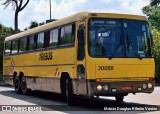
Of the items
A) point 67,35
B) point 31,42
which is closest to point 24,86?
point 31,42

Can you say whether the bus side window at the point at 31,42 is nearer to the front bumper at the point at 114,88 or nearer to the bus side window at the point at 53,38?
the bus side window at the point at 53,38

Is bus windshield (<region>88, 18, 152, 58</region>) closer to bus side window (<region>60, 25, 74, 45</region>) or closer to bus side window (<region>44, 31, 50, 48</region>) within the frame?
bus side window (<region>60, 25, 74, 45</region>)

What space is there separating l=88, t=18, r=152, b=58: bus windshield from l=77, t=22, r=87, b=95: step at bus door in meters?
0.35

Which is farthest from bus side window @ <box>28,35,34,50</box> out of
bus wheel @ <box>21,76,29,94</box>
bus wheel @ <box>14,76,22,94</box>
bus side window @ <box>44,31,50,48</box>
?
bus wheel @ <box>14,76,22,94</box>


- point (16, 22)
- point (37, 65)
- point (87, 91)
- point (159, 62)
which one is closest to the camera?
point (87, 91)

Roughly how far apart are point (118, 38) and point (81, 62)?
1.49m

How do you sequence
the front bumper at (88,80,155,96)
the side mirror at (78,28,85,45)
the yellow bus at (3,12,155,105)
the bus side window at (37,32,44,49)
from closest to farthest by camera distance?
the front bumper at (88,80,155,96) < the yellow bus at (3,12,155,105) < the side mirror at (78,28,85,45) < the bus side window at (37,32,44,49)

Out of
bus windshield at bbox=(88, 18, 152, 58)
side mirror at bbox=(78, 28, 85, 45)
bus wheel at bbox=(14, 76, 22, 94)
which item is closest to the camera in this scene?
bus windshield at bbox=(88, 18, 152, 58)

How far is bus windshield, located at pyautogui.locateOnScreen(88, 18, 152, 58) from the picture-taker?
15.1 metres

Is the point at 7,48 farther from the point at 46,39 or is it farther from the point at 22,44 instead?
the point at 46,39

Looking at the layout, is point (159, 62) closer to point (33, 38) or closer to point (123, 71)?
point (33, 38)

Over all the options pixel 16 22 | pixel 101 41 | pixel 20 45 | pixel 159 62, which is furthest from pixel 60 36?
pixel 16 22

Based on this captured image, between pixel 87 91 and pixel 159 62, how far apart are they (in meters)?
25.3

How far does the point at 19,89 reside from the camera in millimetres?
24203
